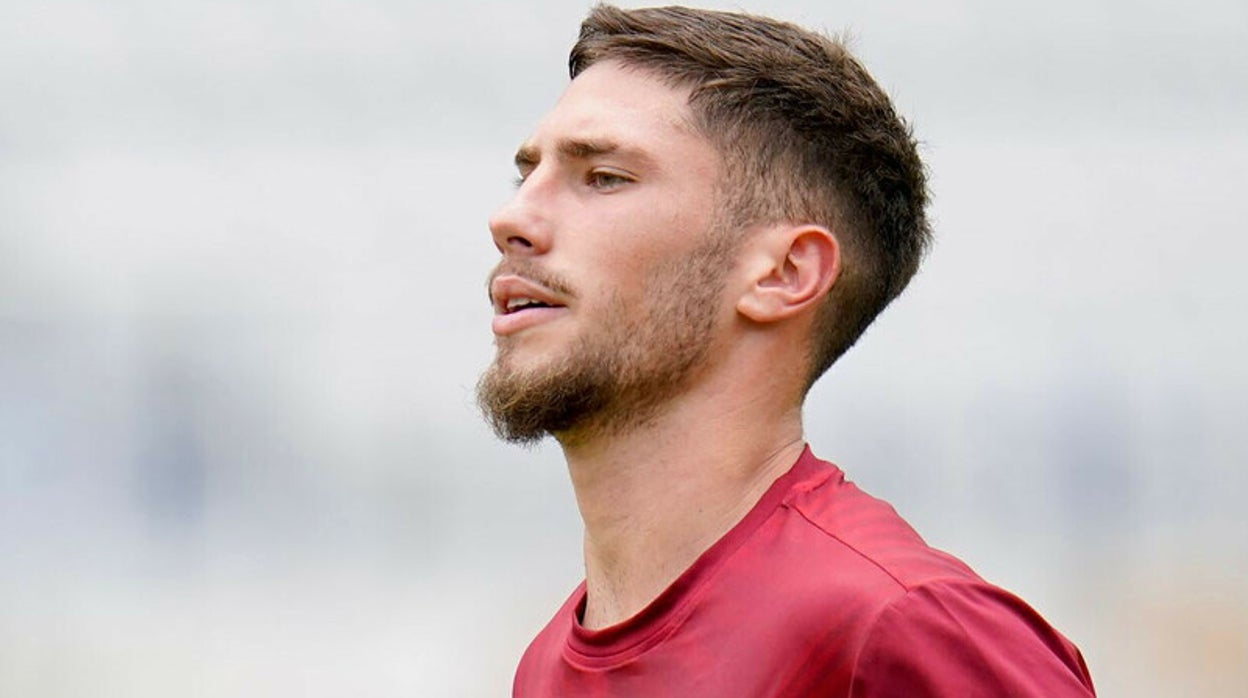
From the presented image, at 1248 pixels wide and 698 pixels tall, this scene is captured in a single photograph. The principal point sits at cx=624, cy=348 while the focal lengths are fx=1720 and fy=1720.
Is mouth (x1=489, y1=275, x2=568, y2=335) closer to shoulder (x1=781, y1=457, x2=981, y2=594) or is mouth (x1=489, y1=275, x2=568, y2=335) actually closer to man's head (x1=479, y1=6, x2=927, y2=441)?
man's head (x1=479, y1=6, x2=927, y2=441)

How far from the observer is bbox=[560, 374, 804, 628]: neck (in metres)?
1.91

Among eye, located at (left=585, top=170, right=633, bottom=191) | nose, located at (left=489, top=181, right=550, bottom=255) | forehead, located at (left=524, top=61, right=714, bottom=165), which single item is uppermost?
forehead, located at (left=524, top=61, right=714, bottom=165)

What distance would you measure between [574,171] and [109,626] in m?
2.54

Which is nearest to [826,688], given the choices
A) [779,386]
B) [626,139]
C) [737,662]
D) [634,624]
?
[737,662]

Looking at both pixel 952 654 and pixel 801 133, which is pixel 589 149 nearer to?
pixel 801 133

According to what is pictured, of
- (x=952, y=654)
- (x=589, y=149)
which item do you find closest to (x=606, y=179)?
(x=589, y=149)

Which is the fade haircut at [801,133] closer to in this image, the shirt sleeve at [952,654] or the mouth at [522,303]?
the mouth at [522,303]

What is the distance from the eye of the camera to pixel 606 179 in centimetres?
196

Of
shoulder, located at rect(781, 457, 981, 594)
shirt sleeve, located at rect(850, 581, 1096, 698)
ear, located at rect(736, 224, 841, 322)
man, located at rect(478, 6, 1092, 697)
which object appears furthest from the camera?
ear, located at rect(736, 224, 841, 322)

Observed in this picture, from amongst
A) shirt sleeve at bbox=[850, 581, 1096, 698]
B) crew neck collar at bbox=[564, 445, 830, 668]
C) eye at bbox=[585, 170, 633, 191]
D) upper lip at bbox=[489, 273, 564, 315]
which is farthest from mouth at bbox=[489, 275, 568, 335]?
shirt sleeve at bbox=[850, 581, 1096, 698]

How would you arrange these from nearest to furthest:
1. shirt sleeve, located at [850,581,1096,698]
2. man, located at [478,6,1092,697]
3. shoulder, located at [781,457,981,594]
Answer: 1. shirt sleeve, located at [850,581,1096,698]
2. shoulder, located at [781,457,981,594]
3. man, located at [478,6,1092,697]

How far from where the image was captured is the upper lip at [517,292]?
6.29 feet

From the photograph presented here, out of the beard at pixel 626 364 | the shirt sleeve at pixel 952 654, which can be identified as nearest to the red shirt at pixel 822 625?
the shirt sleeve at pixel 952 654

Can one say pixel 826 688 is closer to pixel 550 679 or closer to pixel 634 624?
pixel 634 624
